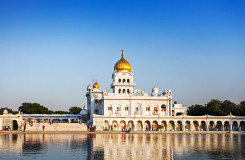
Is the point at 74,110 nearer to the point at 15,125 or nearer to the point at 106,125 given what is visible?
the point at 15,125

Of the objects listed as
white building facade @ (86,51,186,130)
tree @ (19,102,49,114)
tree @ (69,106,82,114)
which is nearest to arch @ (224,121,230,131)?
white building facade @ (86,51,186,130)

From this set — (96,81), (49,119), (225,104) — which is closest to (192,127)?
(225,104)

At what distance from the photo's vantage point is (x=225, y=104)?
80438 millimetres

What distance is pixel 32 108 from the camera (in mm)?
104688

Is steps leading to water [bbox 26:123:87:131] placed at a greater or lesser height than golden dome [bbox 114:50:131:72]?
lesser

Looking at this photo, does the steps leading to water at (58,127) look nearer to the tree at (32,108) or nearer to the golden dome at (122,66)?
the golden dome at (122,66)

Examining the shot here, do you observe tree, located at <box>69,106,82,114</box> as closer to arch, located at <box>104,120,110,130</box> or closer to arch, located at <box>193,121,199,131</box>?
arch, located at <box>104,120,110,130</box>

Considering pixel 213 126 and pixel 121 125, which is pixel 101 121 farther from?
pixel 213 126

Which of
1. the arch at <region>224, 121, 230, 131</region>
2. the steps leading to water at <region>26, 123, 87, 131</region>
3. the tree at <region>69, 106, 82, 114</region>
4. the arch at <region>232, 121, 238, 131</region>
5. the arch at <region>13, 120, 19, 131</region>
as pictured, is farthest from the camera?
the tree at <region>69, 106, 82, 114</region>

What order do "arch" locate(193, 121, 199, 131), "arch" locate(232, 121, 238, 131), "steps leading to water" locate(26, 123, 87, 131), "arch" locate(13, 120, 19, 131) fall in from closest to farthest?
"steps leading to water" locate(26, 123, 87, 131) < "arch" locate(13, 120, 19, 131) < "arch" locate(232, 121, 238, 131) < "arch" locate(193, 121, 199, 131)

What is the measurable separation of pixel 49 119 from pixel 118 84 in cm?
2079

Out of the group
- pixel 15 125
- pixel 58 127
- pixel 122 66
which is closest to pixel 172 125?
pixel 122 66

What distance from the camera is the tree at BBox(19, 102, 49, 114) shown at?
10410 centimetres

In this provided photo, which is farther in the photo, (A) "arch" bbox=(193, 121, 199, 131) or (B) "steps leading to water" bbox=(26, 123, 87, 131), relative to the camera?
(A) "arch" bbox=(193, 121, 199, 131)
